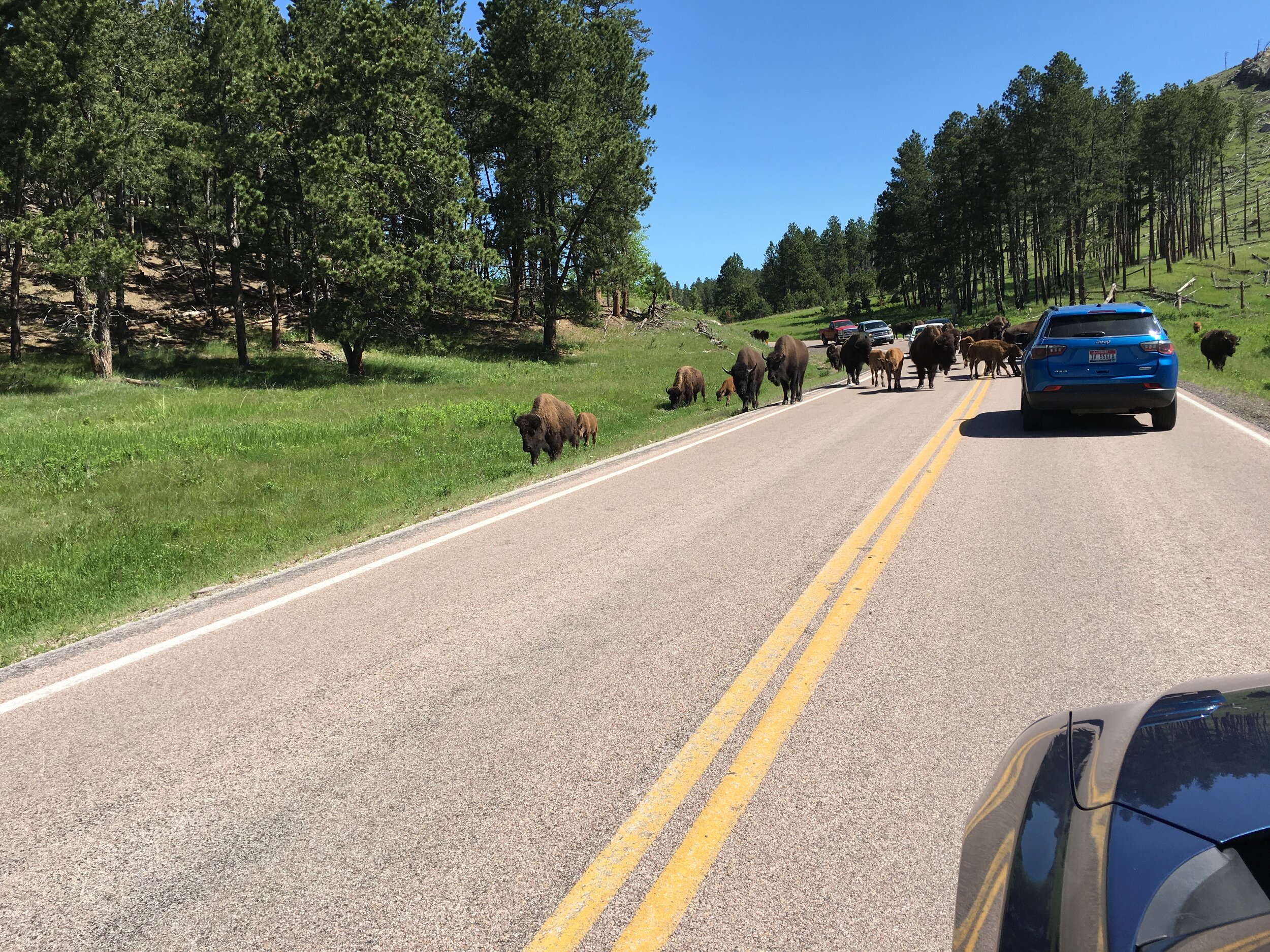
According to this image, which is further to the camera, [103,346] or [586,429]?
[103,346]

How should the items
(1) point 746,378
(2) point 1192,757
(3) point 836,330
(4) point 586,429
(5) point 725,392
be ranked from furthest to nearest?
(3) point 836,330, (5) point 725,392, (1) point 746,378, (4) point 586,429, (2) point 1192,757

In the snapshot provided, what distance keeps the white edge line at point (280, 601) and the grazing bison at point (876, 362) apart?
1379 cm

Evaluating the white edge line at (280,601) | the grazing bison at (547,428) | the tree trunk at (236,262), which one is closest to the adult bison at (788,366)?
the grazing bison at (547,428)

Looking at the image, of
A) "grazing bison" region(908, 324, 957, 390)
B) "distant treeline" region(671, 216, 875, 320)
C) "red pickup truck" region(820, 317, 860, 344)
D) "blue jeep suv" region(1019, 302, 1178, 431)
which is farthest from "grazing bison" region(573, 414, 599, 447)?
"distant treeline" region(671, 216, 875, 320)

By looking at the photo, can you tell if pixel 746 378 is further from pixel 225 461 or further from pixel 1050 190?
pixel 1050 190

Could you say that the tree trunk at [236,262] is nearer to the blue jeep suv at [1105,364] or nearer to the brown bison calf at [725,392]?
the brown bison calf at [725,392]

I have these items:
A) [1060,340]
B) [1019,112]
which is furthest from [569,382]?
[1019,112]

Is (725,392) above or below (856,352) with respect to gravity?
below

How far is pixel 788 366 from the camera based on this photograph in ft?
68.5

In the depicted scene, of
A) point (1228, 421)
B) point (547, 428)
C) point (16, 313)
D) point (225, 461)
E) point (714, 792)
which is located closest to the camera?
point (714, 792)

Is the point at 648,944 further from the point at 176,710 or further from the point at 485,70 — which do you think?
the point at 485,70

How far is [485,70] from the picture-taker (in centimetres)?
3925

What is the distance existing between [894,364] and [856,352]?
3301 millimetres

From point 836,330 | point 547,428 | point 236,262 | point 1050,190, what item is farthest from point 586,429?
point 1050,190
